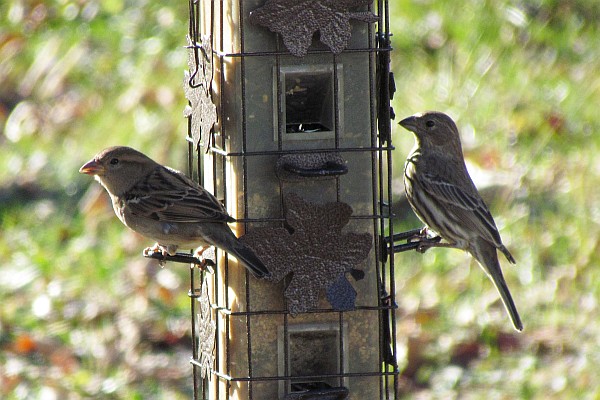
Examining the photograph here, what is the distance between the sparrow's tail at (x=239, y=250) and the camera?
5.38 metres

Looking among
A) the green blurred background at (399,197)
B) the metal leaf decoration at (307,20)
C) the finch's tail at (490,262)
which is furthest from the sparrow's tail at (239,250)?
the green blurred background at (399,197)

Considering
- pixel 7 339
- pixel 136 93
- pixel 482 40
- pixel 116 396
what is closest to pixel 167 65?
pixel 136 93

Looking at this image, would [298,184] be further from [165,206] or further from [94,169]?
[94,169]

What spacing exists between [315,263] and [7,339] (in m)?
4.10

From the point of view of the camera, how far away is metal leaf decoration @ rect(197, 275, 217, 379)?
18.7 ft

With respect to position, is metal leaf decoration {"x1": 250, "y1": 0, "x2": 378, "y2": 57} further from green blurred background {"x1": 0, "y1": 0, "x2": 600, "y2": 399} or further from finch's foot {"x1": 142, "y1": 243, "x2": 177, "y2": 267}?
green blurred background {"x1": 0, "y1": 0, "x2": 600, "y2": 399}

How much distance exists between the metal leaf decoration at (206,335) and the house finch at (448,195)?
152 centimetres

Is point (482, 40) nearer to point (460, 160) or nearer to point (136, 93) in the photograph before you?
point (136, 93)

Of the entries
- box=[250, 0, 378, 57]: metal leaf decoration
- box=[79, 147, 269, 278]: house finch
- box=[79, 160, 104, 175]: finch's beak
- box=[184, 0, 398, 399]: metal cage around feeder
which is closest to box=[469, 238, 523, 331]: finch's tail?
box=[184, 0, 398, 399]: metal cage around feeder

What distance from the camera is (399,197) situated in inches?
411

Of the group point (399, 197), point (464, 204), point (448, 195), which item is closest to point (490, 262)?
point (464, 204)

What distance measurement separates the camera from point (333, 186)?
221 inches

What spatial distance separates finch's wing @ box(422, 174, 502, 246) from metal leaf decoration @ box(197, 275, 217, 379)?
1.59 m

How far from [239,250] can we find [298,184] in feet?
1.40
